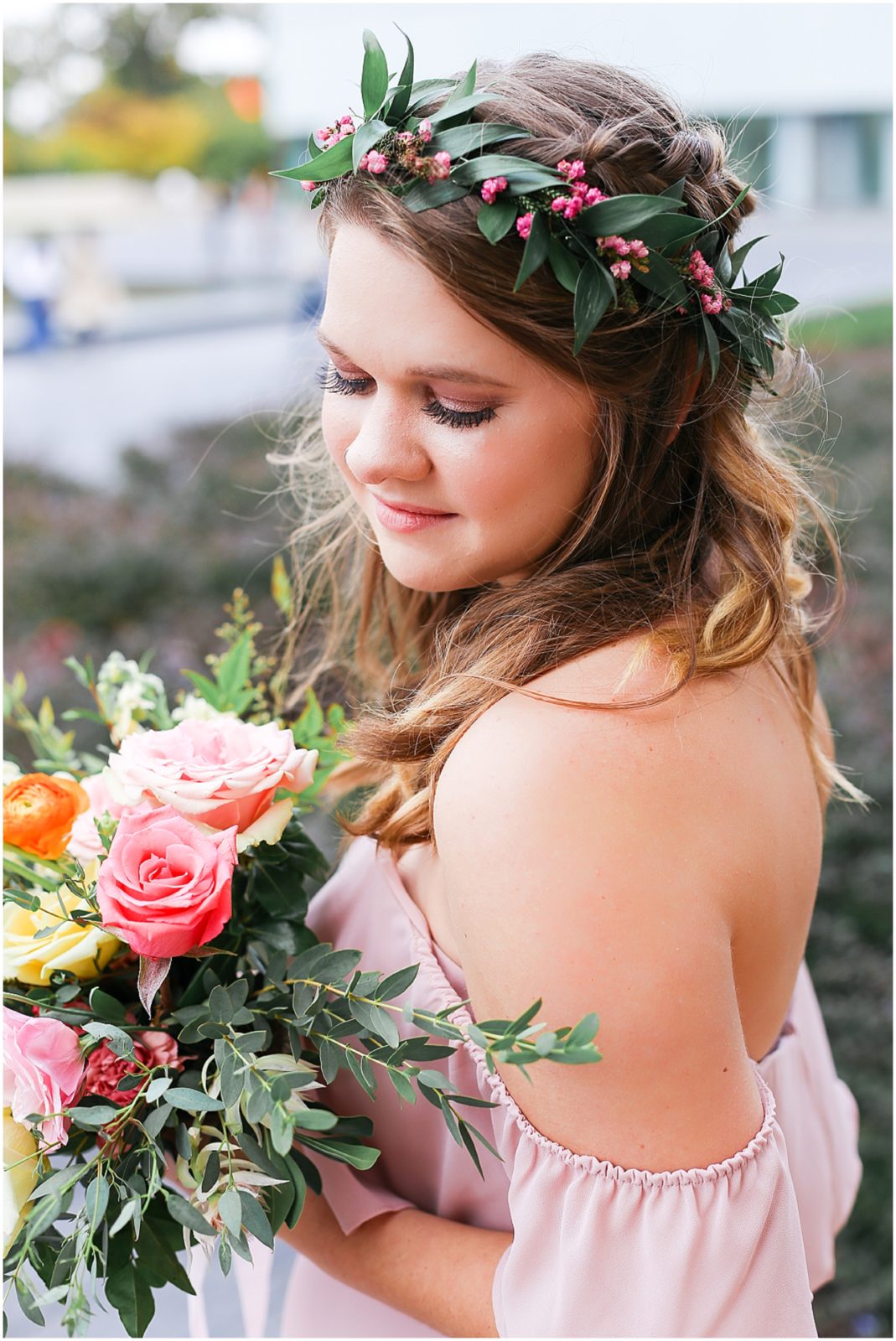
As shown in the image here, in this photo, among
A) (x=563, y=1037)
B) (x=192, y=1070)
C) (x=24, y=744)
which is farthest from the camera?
(x=24, y=744)

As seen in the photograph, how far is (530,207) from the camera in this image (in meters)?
1.18

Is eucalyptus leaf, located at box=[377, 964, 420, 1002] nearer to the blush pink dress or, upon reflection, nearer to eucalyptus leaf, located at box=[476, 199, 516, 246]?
the blush pink dress

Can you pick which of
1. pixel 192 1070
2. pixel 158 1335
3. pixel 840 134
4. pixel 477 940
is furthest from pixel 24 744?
pixel 840 134

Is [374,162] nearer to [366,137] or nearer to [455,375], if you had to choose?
[366,137]

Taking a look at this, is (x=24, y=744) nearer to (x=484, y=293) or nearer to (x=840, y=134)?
(x=484, y=293)

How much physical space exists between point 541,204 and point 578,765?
0.57m

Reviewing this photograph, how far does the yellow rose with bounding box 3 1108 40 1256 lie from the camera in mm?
1221

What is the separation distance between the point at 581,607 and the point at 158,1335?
118cm

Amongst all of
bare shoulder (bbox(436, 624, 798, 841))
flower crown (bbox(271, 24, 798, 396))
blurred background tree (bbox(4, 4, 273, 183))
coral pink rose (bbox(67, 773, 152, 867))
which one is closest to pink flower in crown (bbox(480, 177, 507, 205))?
flower crown (bbox(271, 24, 798, 396))

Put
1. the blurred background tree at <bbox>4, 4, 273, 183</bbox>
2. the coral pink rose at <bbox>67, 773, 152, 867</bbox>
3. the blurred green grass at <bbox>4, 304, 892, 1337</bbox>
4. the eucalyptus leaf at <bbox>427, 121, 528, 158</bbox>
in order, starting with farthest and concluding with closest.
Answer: the blurred background tree at <bbox>4, 4, 273, 183</bbox> → the blurred green grass at <bbox>4, 304, 892, 1337</bbox> → the coral pink rose at <bbox>67, 773, 152, 867</bbox> → the eucalyptus leaf at <bbox>427, 121, 528, 158</bbox>

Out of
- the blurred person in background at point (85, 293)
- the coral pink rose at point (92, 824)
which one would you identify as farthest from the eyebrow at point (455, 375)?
the blurred person in background at point (85, 293)

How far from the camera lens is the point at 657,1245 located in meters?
1.17

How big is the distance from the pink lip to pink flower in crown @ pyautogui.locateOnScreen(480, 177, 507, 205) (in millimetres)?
335

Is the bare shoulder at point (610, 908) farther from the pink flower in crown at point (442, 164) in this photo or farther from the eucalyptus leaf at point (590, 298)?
the pink flower in crown at point (442, 164)
